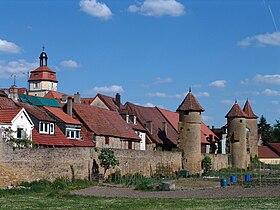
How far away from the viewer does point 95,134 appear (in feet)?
203

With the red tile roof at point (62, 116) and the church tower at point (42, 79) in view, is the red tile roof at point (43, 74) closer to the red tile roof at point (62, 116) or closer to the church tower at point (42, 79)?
the church tower at point (42, 79)

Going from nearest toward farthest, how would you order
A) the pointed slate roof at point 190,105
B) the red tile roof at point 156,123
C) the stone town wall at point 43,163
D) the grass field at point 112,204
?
the grass field at point 112,204, the stone town wall at point 43,163, the pointed slate roof at point 190,105, the red tile roof at point 156,123

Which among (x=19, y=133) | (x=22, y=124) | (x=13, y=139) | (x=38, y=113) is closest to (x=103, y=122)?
(x=38, y=113)

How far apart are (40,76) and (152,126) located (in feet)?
279

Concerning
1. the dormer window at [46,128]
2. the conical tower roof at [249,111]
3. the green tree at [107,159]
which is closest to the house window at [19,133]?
the dormer window at [46,128]

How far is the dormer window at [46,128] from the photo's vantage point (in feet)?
179

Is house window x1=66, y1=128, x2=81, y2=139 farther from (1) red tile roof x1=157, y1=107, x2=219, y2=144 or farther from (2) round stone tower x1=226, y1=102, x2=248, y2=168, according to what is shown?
(2) round stone tower x1=226, y1=102, x2=248, y2=168

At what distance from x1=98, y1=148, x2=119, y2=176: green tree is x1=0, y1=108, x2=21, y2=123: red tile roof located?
8.66 metres

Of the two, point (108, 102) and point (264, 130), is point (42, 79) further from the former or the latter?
point (108, 102)

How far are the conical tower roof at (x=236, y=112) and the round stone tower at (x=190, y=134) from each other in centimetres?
1459

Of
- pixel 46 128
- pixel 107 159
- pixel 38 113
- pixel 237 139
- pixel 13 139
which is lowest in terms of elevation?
pixel 107 159

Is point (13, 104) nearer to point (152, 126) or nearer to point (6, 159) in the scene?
point (6, 159)

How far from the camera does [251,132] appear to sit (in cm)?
10069

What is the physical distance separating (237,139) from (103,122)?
1104 inches
